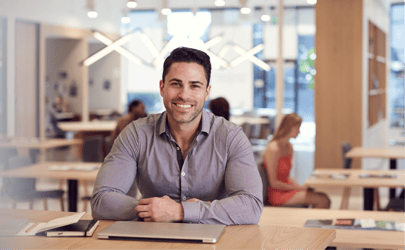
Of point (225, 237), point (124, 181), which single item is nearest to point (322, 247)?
point (225, 237)

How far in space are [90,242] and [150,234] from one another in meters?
0.21

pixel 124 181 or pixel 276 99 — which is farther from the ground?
pixel 276 99

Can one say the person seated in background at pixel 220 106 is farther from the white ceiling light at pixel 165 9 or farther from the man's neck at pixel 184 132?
the white ceiling light at pixel 165 9

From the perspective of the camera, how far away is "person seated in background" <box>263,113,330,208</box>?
14.9 feet

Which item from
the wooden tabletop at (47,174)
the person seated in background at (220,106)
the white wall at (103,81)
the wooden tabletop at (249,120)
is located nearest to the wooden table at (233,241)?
the wooden tabletop at (47,174)

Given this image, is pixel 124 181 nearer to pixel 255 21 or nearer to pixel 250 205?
pixel 250 205

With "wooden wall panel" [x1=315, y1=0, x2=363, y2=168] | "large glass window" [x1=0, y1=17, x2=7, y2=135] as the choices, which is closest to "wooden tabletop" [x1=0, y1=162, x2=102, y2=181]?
"wooden wall panel" [x1=315, y1=0, x2=363, y2=168]

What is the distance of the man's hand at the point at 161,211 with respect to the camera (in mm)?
2008

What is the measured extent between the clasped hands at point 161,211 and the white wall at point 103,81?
35.8 feet

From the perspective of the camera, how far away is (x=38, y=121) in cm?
1037

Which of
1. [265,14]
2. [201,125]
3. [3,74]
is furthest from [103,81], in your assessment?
[201,125]

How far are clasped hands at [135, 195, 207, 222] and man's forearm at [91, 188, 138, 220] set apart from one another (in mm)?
90

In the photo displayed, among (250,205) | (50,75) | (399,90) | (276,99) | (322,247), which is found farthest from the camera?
(399,90)

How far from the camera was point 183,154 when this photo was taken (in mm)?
2359
